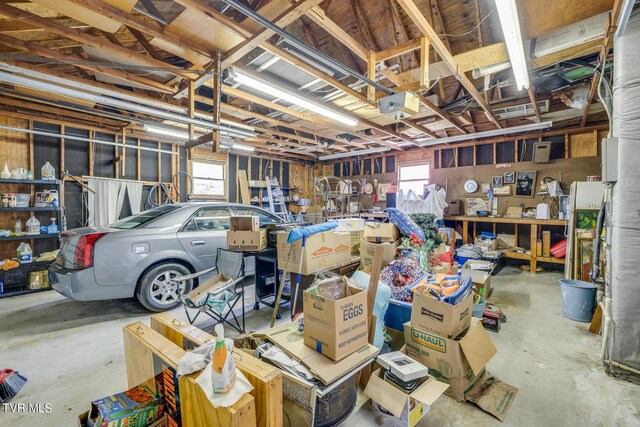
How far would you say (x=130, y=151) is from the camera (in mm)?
6078

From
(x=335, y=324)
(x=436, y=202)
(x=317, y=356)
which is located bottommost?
(x=317, y=356)

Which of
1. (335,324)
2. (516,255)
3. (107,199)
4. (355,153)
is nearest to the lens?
(335,324)

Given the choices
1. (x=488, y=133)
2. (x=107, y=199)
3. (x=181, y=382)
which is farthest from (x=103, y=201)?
(x=488, y=133)

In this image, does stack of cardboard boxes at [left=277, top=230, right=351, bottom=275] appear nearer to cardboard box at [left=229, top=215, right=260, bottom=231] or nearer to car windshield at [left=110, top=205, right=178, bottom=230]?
cardboard box at [left=229, top=215, right=260, bottom=231]

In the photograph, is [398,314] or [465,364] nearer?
[465,364]

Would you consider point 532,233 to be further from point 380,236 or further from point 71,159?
point 71,159

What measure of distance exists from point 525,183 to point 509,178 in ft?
1.09

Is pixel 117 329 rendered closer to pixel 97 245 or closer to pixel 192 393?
pixel 97 245

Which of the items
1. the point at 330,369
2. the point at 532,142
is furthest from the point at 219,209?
the point at 532,142

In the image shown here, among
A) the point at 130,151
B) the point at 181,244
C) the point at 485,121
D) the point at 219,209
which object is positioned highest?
the point at 485,121

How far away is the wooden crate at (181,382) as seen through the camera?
106 centimetres

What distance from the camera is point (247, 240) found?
3.12 meters

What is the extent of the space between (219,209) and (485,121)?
234 inches

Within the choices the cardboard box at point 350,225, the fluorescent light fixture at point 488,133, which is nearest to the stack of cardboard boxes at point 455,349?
the cardboard box at point 350,225
